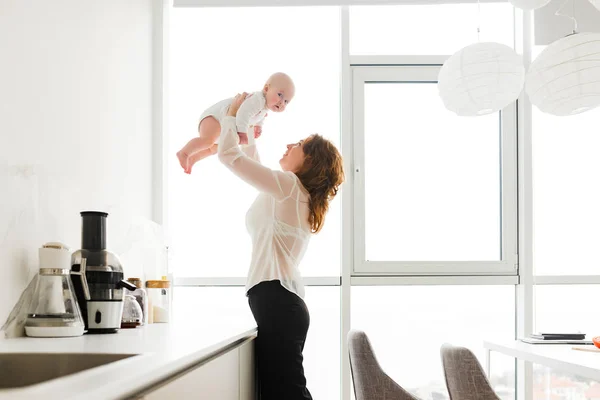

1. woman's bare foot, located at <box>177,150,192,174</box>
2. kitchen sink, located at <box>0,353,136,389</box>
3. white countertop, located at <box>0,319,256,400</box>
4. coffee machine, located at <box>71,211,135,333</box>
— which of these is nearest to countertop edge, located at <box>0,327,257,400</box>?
white countertop, located at <box>0,319,256,400</box>

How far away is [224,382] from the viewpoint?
6.42 ft

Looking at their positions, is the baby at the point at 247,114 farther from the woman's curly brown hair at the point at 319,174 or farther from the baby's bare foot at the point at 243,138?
the woman's curly brown hair at the point at 319,174

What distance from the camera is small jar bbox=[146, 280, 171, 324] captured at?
9.36ft

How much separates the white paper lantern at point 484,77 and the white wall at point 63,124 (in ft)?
4.73

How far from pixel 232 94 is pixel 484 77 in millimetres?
1604

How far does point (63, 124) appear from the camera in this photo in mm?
2516

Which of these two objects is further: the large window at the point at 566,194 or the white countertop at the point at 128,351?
the large window at the point at 566,194

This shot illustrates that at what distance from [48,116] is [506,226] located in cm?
260

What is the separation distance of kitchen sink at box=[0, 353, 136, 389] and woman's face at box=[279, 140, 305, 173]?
1313 mm

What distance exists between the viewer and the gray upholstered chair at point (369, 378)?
266 centimetres

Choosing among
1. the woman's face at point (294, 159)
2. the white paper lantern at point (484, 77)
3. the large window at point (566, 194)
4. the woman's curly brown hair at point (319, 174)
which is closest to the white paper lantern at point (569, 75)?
the white paper lantern at point (484, 77)

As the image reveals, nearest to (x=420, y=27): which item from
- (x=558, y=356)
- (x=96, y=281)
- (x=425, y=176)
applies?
(x=425, y=176)

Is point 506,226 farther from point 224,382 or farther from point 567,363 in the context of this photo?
point 224,382

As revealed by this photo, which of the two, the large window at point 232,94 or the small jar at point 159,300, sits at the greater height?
the large window at point 232,94
